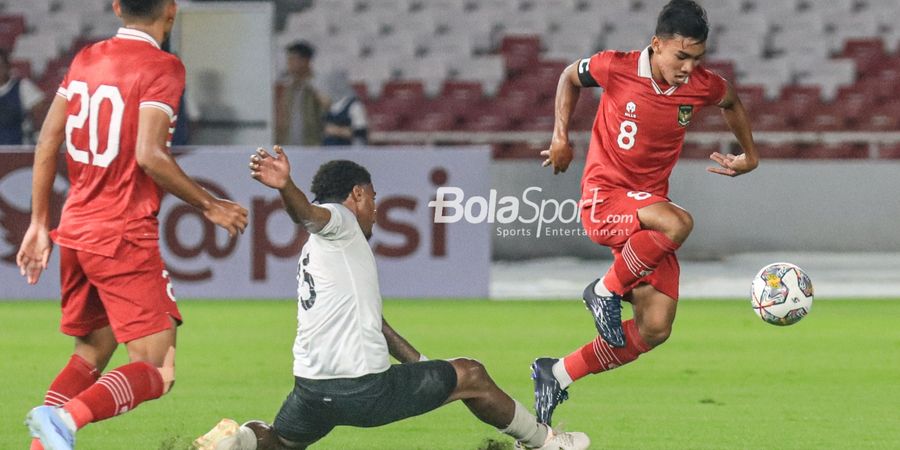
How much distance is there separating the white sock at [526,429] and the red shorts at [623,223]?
1.20 metres

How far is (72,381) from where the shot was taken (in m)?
5.38

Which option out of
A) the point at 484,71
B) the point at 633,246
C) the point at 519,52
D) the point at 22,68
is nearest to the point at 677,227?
the point at 633,246

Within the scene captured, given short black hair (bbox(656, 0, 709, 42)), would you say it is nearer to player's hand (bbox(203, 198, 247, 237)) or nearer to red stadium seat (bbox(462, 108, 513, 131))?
player's hand (bbox(203, 198, 247, 237))

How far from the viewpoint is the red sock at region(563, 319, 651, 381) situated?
661cm

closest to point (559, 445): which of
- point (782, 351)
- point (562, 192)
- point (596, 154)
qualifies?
point (596, 154)

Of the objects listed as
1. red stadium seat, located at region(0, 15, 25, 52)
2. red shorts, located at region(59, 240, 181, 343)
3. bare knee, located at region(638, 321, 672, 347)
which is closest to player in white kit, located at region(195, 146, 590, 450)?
red shorts, located at region(59, 240, 181, 343)

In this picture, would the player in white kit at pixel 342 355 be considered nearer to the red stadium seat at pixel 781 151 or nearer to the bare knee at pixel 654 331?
the bare knee at pixel 654 331

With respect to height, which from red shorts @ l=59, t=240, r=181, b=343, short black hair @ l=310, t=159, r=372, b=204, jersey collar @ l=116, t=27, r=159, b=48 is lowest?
red shorts @ l=59, t=240, r=181, b=343

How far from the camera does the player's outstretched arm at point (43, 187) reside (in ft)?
17.1

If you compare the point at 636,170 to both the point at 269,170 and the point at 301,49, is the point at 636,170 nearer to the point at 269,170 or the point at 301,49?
the point at 269,170

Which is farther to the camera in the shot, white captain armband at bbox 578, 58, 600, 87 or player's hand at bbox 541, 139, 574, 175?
white captain armband at bbox 578, 58, 600, 87

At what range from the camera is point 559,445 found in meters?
5.75

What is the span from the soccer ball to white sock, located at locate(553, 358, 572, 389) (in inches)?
45.6

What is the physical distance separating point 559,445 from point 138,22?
92.6 inches
